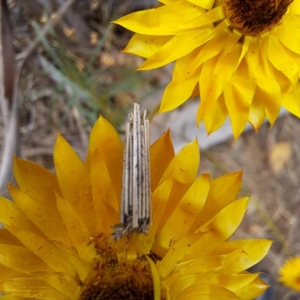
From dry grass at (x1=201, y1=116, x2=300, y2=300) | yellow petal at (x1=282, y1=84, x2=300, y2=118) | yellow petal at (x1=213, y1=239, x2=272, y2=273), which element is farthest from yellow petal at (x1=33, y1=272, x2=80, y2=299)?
dry grass at (x1=201, y1=116, x2=300, y2=300)

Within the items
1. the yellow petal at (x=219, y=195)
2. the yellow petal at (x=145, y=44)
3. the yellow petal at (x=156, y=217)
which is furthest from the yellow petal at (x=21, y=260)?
the yellow petal at (x=145, y=44)

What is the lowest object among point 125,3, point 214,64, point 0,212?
point 0,212

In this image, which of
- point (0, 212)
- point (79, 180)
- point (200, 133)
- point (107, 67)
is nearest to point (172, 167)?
point (79, 180)

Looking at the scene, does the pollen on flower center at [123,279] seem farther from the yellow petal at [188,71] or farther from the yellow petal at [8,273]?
A: the yellow petal at [188,71]

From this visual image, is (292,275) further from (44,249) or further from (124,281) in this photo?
(44,249)

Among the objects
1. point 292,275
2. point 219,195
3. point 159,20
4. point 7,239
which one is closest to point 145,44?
point 159,20

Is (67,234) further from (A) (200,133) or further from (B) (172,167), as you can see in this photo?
(A) (200,133)
